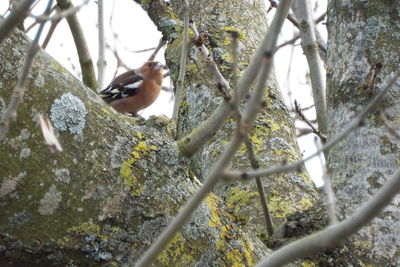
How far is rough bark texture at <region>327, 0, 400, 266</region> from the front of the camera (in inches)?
90.0

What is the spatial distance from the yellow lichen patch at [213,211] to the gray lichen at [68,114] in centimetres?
50

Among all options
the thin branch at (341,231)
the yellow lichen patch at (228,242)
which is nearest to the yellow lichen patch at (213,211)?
the yellow lichen patch at (228,242)

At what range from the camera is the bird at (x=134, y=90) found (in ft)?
18.1

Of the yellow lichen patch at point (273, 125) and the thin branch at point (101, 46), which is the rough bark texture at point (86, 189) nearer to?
the yellow lichen patch at point (273, 125)

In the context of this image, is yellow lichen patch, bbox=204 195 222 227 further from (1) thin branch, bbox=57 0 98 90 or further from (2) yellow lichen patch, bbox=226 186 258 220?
(1) thin branch, bbox=57 0 98 90

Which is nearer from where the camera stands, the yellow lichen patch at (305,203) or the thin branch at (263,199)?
the thin branch at (263,199)

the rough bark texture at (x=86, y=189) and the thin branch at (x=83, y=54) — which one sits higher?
the thin branch at (x=83, y=54)

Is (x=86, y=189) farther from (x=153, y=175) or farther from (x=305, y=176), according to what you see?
(x=305, y=176)

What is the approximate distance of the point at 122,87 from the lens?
5.65 m

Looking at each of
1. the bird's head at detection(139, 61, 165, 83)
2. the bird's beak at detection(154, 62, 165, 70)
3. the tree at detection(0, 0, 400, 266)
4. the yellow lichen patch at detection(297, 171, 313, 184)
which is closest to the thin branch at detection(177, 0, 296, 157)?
the tree at detection(0, 0, 400, 266)

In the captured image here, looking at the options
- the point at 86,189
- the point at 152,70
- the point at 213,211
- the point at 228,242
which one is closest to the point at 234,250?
the point at 228,242

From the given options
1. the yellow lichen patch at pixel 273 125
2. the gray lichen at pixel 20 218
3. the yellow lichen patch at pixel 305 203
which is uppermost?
the yellow lichen patch at pixel 273 125

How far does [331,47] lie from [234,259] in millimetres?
1124

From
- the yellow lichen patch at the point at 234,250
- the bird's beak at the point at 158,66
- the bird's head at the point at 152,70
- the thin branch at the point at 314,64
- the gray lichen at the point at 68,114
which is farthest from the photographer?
the bird's beak at the point at 158,66
